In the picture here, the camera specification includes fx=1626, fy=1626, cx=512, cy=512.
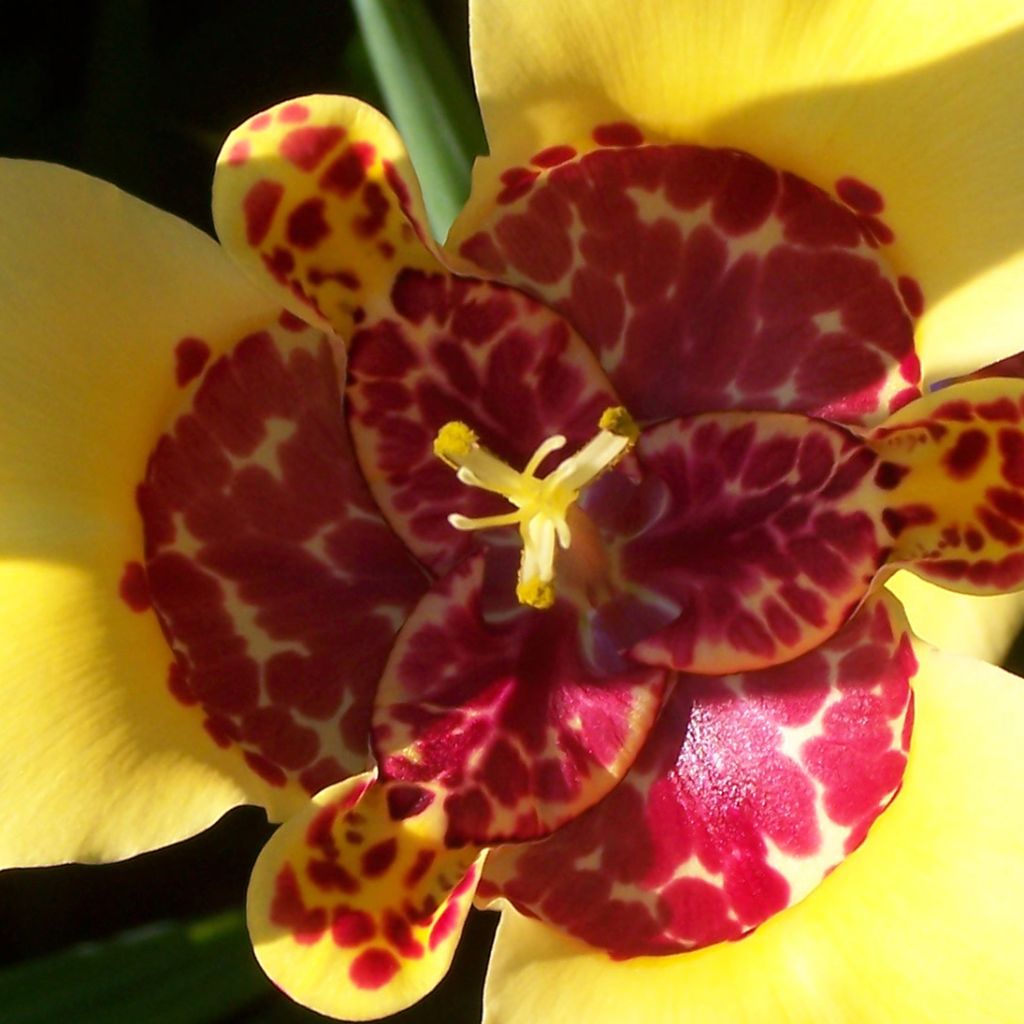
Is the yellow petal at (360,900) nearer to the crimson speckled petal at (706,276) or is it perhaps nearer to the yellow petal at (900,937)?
the yellow petal at (900,937)

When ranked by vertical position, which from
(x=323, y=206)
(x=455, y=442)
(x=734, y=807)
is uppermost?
(x=323, y=206)

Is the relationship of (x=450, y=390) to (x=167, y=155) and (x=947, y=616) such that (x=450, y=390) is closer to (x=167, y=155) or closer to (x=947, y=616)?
(x=947, y=616)

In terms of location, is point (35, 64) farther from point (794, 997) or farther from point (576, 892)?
point (794, 997)

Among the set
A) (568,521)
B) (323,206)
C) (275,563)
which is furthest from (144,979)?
(323,206)

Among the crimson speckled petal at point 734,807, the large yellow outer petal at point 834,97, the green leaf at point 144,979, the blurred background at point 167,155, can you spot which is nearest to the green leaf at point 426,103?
the blurred background at point 167,155

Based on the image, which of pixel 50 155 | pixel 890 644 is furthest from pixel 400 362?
pixel 50 155

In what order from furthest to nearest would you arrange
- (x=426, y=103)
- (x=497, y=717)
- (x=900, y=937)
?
(x=426, y=103) < (x=497, y=717) < (x=900, y=937)

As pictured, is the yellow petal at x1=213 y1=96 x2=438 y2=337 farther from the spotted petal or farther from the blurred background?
the blurred background
